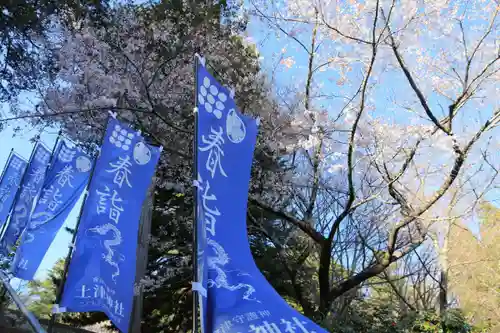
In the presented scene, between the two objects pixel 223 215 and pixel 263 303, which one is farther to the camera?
pixel 223 215

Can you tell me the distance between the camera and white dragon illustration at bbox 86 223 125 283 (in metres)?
5.20

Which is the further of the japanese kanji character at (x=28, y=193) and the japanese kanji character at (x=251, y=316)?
the japanese kanji character at (x=28, y=193)

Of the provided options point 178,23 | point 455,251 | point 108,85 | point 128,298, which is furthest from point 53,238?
point 455,251

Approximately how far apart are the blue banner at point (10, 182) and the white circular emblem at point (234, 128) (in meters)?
8.58

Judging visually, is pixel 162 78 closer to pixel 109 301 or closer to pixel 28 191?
pixel 28 191

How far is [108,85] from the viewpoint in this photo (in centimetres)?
914

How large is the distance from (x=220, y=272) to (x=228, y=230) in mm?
400

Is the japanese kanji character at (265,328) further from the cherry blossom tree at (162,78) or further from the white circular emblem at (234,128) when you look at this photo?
the cherry blossom tree at (162,78)

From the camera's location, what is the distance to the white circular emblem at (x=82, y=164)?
919cm

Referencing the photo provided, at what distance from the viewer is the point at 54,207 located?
923cm

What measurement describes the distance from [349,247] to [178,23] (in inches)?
300

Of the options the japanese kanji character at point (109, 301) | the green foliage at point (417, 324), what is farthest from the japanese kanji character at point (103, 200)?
the green foliage at point (417, 324)

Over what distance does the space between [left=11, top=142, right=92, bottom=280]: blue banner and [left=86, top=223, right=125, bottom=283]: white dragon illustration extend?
390 centimetres

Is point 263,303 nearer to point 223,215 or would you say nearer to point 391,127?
point 223,215
